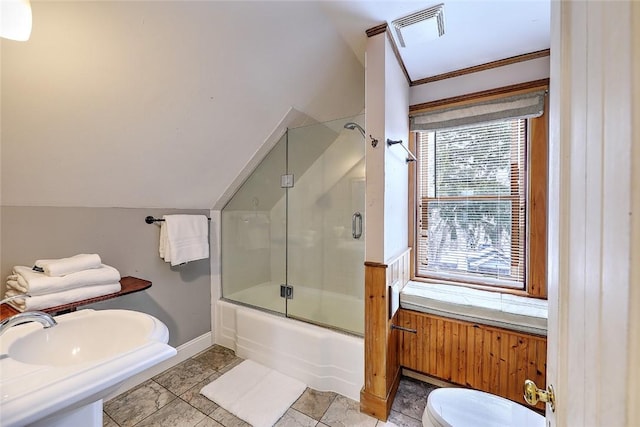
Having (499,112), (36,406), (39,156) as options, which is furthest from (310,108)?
(36,406)

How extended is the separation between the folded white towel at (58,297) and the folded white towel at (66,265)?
0.10 metres

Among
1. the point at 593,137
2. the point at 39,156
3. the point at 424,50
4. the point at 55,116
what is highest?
the point at 424,50

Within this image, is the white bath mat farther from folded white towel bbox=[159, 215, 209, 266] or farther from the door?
the door

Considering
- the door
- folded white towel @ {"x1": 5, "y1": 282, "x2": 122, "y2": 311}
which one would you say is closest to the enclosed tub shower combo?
folded white towel @ {"x1": 5, "y1": 282, "x2": 122, "y2": 311}

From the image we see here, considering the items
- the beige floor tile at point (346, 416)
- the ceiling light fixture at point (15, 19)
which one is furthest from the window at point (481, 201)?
the ceiling light fixture at point (15, 19)

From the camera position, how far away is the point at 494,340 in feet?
5.58

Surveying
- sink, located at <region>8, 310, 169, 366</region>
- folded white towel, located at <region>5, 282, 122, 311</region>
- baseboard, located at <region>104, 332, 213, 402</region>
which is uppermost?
folded white towel, located at <region>5, 282, 122, 311</region>

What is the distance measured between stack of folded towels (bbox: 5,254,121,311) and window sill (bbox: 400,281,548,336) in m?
1.89

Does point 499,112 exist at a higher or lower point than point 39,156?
higher

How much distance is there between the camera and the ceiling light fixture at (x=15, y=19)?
76 cm

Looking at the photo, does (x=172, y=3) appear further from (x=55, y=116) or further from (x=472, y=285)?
(x=472, y=285)

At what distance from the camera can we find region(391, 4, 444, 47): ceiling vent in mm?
1436

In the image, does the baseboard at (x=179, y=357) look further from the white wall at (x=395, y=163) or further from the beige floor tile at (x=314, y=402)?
the white wall at (x=395, y=163)

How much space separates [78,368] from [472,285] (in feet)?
7.73
